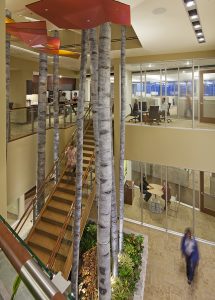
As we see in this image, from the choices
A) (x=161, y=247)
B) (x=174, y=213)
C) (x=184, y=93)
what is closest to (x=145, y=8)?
(x=184, y=93)

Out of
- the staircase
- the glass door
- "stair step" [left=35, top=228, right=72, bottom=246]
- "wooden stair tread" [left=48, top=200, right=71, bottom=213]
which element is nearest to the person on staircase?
the staircase

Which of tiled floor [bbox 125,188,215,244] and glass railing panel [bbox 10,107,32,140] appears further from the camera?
tiled floor [bbox 125,188,215,244]

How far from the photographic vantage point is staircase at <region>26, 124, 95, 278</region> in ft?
22.9

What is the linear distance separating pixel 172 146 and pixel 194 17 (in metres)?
5.18

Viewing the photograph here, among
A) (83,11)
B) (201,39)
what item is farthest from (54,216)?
(201,39)

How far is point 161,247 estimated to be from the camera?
9.56 m

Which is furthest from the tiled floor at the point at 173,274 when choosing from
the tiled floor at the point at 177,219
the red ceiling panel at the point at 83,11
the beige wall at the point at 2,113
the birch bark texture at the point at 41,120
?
the red ceiling panel at the point at 83,11

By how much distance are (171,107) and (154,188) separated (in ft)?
13.3

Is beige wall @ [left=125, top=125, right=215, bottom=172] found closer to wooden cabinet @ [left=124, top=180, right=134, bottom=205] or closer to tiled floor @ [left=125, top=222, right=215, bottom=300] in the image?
wooden cabinet @ [left=124, top=180, right=134, bottom=205]

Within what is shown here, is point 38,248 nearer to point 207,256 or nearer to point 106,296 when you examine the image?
point 106,296

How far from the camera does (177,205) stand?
1251cm

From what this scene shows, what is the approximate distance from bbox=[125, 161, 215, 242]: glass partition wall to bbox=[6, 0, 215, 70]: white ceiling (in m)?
4.84

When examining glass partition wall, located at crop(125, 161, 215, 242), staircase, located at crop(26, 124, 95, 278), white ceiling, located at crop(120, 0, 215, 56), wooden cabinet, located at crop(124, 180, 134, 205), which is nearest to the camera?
white ceiling, located at crop(120, 0, 215, 56)

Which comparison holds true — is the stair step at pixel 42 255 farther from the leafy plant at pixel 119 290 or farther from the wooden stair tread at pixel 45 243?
the leafy plant at pixel 119 290
